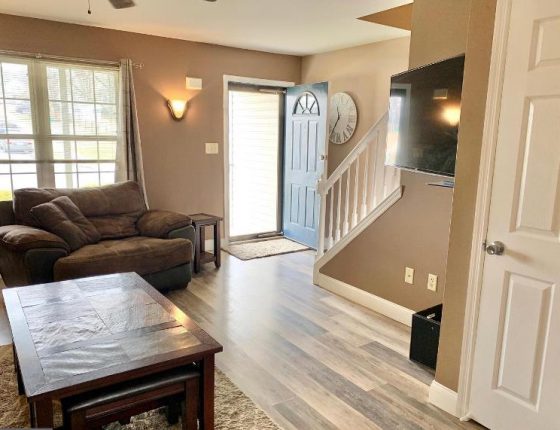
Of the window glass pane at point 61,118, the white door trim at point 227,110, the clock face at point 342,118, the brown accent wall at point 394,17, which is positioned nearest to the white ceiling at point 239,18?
the brown accent wall at point 394,17

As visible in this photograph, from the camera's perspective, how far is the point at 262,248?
5.32 metres

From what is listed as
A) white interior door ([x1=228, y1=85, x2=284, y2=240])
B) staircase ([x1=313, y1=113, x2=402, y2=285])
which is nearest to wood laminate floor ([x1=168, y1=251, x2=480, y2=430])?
staircase ([x1=313, y1=113, x2=402, y2=285])

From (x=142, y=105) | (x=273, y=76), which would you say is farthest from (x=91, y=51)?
(x=273, y=76)

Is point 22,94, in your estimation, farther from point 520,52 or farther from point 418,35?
point 520,52

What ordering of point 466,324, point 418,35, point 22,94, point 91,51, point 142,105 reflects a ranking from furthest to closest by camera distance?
1. point 142,105
2. point 91,51
3. point 22,94
4. point 418,35
5. point 466,324

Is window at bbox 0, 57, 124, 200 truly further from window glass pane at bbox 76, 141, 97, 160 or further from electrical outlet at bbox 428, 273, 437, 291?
electrical outlet at bbox 428, 273, 437, 291

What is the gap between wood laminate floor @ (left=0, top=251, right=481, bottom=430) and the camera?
218 centimetres

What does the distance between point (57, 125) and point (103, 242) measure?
128 cm

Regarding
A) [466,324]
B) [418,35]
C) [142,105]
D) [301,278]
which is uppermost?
[418,35]

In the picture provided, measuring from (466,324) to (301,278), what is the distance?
229 centimetres

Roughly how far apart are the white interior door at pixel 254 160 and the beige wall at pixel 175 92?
389 millimetres

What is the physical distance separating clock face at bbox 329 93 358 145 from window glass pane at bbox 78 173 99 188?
8.74 ft

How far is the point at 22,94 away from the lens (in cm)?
390

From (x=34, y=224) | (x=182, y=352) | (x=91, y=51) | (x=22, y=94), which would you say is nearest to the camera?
(x=182, y=352)
